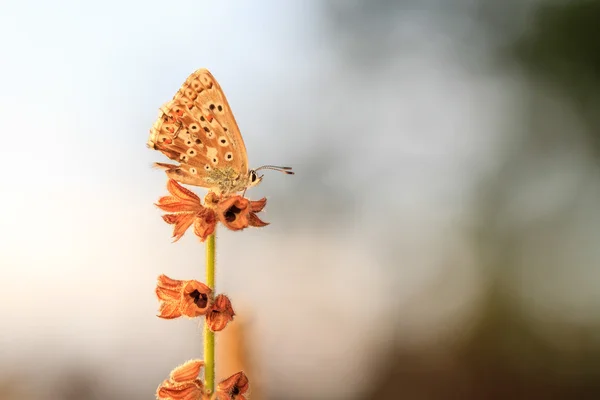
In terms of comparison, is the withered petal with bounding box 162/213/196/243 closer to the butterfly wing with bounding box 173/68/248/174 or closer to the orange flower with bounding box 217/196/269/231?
the orange flower with bounding box 217/196/269/231

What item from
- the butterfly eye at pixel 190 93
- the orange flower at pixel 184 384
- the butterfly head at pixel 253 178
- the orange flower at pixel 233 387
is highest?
the butterfly eye at pixel 190 93

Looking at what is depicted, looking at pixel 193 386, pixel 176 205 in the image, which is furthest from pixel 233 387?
pixel 176 205

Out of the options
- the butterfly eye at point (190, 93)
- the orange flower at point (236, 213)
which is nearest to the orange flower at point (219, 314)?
the orange flower at point (236, 213)

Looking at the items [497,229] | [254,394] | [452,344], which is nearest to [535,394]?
[452,344]

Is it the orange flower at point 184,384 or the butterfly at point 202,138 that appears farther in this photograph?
the butterfly at point 202,138

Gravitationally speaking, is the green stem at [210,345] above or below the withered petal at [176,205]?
below

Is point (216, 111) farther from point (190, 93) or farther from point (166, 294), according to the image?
point (166, 294)

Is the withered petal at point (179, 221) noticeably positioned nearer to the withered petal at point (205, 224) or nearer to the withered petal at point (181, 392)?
the withered petal at point (205, 224)

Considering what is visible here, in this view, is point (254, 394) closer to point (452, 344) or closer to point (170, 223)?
point (170, 223)
